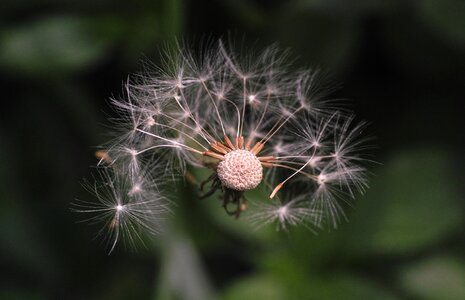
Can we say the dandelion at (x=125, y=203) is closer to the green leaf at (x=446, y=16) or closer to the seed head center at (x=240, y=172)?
the seed head center at (x=240, y=172)

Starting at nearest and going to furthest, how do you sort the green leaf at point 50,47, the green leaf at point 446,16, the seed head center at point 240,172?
1. the seed head center at point 240,172
2. the green leaf at point 446,16
3. the green leaf at point 50,47

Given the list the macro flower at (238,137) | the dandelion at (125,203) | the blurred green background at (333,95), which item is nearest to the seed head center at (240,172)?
the macro flower at (238,137)

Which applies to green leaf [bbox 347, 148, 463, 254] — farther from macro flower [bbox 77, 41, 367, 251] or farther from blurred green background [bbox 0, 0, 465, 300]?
macro flower [bbox 77, 41, 367, 251]

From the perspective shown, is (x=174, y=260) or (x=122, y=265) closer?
(x=174, y=260)

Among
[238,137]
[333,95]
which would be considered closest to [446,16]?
[333,95]

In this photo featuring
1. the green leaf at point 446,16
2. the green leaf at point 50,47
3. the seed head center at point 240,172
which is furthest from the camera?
the green leaf at point 50,47

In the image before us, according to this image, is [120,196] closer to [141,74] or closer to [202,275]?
[141,74]

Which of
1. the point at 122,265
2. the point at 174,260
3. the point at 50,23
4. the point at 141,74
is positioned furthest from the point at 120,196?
the point at 122,265

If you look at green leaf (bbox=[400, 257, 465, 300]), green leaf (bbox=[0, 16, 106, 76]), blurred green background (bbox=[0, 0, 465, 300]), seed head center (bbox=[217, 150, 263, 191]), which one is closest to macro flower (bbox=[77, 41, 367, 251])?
seed head center (bbox=[217, 150, 263, 191])
